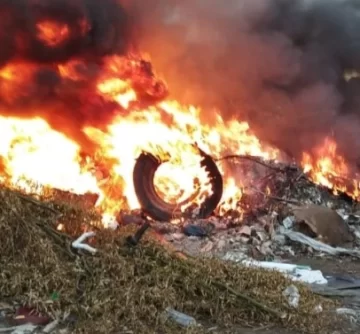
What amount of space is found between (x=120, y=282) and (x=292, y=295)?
1610mm

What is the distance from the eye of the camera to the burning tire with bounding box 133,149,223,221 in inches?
428

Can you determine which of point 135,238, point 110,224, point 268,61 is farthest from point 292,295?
point 268,61

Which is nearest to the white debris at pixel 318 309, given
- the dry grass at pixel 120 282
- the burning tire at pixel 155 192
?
the dry grass at pixel 120 282

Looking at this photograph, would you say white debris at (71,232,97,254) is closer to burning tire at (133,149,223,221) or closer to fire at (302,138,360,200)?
burning tire at (133,149,223,221)

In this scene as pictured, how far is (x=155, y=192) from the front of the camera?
11.2 meters

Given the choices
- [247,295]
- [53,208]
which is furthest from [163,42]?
[247,295]

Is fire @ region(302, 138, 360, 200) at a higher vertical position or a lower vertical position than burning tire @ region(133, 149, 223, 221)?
higher

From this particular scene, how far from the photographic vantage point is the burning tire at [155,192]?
35.7ft

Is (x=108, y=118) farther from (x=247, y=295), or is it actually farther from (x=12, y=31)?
(x=247, y=295)

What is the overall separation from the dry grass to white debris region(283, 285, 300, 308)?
0.18ft

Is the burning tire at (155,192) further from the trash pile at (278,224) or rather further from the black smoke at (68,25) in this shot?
the black smoke at (68,25)

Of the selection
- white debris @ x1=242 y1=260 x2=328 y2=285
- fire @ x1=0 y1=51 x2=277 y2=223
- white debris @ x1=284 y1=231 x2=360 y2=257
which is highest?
fire @ x1=0 y1=51 x2=277 y2=223

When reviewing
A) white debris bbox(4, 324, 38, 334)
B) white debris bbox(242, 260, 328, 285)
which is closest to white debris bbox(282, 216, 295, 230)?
white debris bbox(242, 260, 328, 285)

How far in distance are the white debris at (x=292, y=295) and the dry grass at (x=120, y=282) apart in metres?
0.05
